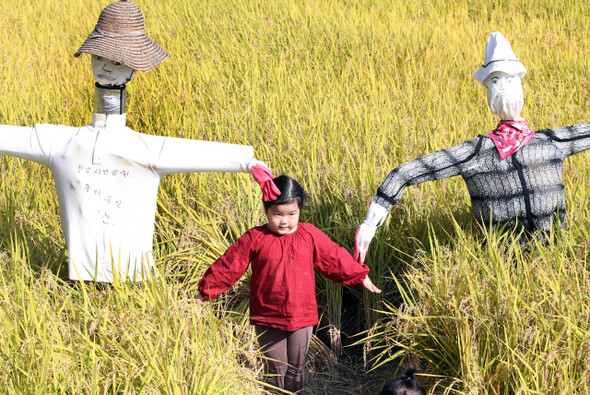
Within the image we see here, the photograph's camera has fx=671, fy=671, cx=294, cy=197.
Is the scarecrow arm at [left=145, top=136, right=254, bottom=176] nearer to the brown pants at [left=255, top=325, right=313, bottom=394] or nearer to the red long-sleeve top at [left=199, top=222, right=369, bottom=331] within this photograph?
the red long-sleeve top at [left=199, top=222, right=369, bottom=331]

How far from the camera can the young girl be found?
211 centimetres

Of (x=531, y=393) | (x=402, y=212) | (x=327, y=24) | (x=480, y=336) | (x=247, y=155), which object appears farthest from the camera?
(x=327, y=24)

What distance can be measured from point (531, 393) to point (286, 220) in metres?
0.85

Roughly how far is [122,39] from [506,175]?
133 centimetres

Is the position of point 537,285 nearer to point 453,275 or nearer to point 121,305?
point 453,275

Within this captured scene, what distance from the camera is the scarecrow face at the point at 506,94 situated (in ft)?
7.29

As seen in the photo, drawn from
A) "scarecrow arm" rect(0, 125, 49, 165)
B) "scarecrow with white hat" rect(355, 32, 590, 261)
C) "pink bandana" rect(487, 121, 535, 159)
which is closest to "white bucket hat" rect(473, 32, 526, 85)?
"scarecrow with white hat" rect(355, 32, 590, 261)

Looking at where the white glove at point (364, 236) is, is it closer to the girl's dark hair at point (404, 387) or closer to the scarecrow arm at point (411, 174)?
the scarecrow arm at point (411, 174)

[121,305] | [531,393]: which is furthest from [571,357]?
[121,305]

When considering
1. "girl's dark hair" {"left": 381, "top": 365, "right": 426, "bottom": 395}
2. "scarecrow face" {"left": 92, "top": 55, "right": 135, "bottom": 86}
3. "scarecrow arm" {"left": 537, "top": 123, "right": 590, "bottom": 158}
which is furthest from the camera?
"scarecrow arm" {"left": 537, "top": 123, "right": 590, "bottom": 158}

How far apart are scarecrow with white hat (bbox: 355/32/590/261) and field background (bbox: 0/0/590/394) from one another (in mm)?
121

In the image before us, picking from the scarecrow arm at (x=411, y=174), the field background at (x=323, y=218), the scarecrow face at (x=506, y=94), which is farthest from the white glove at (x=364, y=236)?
the scarecrow face at (x=506, y=94)

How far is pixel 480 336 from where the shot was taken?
1.97 metres

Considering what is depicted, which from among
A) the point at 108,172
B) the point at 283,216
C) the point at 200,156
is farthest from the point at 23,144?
the point at 283,216
